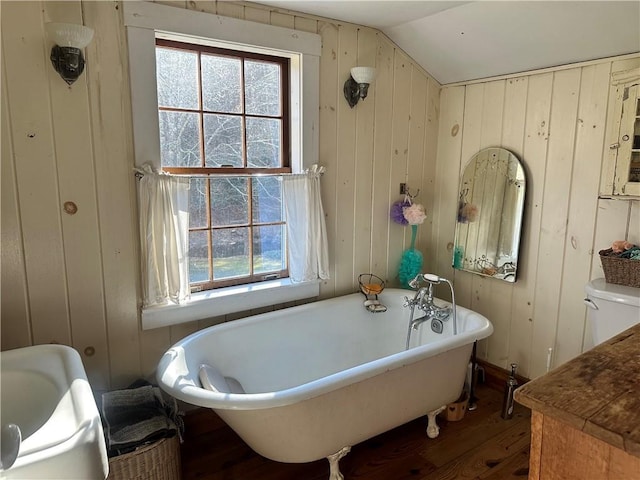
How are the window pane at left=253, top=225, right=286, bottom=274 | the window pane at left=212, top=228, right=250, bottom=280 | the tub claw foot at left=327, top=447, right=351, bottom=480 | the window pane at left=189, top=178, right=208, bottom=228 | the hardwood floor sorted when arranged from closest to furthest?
the tub claw foot at left=327, top=447, right=351, bottom=480 < the hardwood floor < the window pane at left=189, top=178, right=208, bottom=228 < the window pane at left=212, top=228, right=250, bottom=280 < the window pane at left=253, top=225, right=286, bottom=274

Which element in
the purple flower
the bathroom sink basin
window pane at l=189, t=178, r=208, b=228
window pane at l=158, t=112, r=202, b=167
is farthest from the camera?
the purple flower

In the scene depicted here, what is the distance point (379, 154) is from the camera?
280 centimetres

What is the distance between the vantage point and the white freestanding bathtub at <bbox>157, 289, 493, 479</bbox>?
5.61 feet

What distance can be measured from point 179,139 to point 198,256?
59 cm

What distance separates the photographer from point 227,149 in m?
2.34

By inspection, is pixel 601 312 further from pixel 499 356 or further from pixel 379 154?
pixel 379 154

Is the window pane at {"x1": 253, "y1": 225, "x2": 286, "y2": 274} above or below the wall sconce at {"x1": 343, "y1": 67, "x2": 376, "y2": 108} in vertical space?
below

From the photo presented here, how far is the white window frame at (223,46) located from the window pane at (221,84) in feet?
0.29

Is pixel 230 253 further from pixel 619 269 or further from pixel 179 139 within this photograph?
pixel 619 269

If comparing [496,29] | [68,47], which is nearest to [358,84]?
[496,29]

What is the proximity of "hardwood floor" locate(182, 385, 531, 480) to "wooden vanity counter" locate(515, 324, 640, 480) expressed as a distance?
4.18 feet

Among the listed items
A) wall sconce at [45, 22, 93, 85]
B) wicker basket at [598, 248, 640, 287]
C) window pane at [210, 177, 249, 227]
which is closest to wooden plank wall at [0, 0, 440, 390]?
wall sconce at [45, 22, 93, 85]

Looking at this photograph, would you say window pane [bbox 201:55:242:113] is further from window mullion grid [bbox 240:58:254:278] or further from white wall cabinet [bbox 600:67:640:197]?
white wall cabinet [bbox 600:67:640:197]

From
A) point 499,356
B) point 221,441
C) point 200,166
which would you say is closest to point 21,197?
point 200,166
